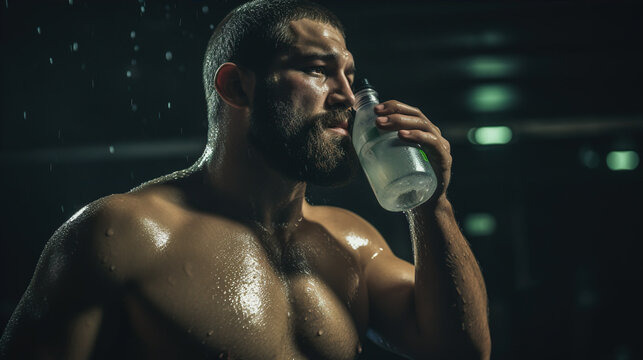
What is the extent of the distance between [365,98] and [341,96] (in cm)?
5

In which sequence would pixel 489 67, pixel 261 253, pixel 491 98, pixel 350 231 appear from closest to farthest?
1. pixel 261 253
2. pixel 350 231
3. pixel 489 67
4. pixel 491 98

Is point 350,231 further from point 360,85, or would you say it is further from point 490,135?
point 490,135

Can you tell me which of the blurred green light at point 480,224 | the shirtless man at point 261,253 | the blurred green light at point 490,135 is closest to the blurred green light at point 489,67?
the blurred green light at point 490,135

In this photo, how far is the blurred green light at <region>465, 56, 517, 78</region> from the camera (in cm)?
289

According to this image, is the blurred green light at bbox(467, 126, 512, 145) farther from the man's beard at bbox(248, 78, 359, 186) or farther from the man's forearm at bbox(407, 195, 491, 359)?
the man's beard at bbox(248, 78, 359, 186)

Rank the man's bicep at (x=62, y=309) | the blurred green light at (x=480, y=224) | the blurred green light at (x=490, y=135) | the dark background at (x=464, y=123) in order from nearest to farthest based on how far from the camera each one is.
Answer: the man's bicep at (x=62, y=309), the dark background at (x=464, y=123), the blurred green light at (x=490, y=135), the blurred green light at (x=480, y=224)

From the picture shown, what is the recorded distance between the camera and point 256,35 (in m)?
1.06

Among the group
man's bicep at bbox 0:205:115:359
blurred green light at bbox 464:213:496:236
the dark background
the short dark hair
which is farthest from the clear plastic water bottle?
blurred green light at bbox 464:213:496:236

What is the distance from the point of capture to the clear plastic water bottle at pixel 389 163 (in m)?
0.91

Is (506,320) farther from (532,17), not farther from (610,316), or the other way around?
(532,17)

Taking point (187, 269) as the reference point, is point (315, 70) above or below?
above

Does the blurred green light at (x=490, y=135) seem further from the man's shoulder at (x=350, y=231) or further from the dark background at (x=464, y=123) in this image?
the man's shoulder at (x=350, y=231)

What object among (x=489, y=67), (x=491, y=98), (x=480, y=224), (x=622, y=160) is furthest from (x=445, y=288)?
(x=622, y=160)

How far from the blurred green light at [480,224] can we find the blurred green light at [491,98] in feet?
4.43
